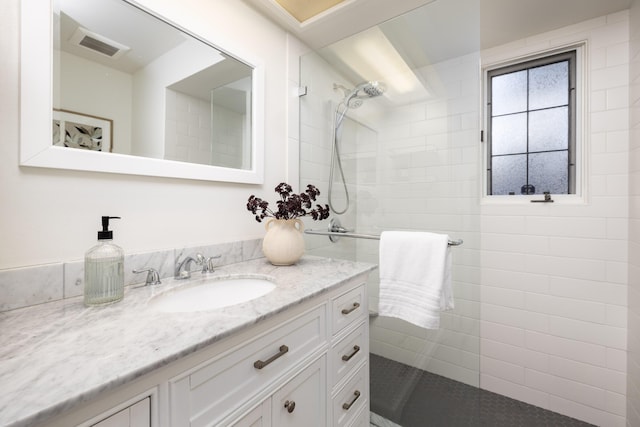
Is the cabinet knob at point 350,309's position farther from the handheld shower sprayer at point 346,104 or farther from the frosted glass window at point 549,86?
the frosted glass window at point 549,86

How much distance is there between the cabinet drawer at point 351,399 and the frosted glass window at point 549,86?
199 centimetres

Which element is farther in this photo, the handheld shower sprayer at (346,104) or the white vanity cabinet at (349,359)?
the handheld shower sprayer at (346,104)

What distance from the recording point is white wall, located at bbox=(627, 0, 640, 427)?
1.41 metres

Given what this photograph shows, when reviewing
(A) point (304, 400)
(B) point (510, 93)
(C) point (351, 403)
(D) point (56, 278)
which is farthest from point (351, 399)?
(B) point (510, 93)

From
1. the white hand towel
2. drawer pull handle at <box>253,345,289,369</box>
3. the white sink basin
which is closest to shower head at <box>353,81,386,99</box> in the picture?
the white hand towel

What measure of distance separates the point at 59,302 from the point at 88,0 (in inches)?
38.9

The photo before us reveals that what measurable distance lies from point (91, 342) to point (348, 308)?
86 centimetres

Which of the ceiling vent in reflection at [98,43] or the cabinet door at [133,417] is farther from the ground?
the ceiling vent in reflection at [98,43]

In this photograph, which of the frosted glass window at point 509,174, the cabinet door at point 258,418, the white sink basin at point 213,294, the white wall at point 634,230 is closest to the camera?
the cabinet door at point 258,418

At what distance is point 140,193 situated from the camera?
1061 mm

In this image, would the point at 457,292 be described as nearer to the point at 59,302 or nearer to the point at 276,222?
the point at 276,222

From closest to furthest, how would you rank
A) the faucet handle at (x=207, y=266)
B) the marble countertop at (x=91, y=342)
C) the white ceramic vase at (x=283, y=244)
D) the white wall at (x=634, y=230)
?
the marble countertop at (x=91, y=342) < the faucet handle at (x=207, y=266) < the white ceramic vase at (x=283, y=244) < the white wall at (x=634, y=230)

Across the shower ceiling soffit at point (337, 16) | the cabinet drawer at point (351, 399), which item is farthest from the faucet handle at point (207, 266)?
the shower ceiling soffit at point (337, 16)

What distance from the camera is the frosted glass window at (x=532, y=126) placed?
1765 millimetres
